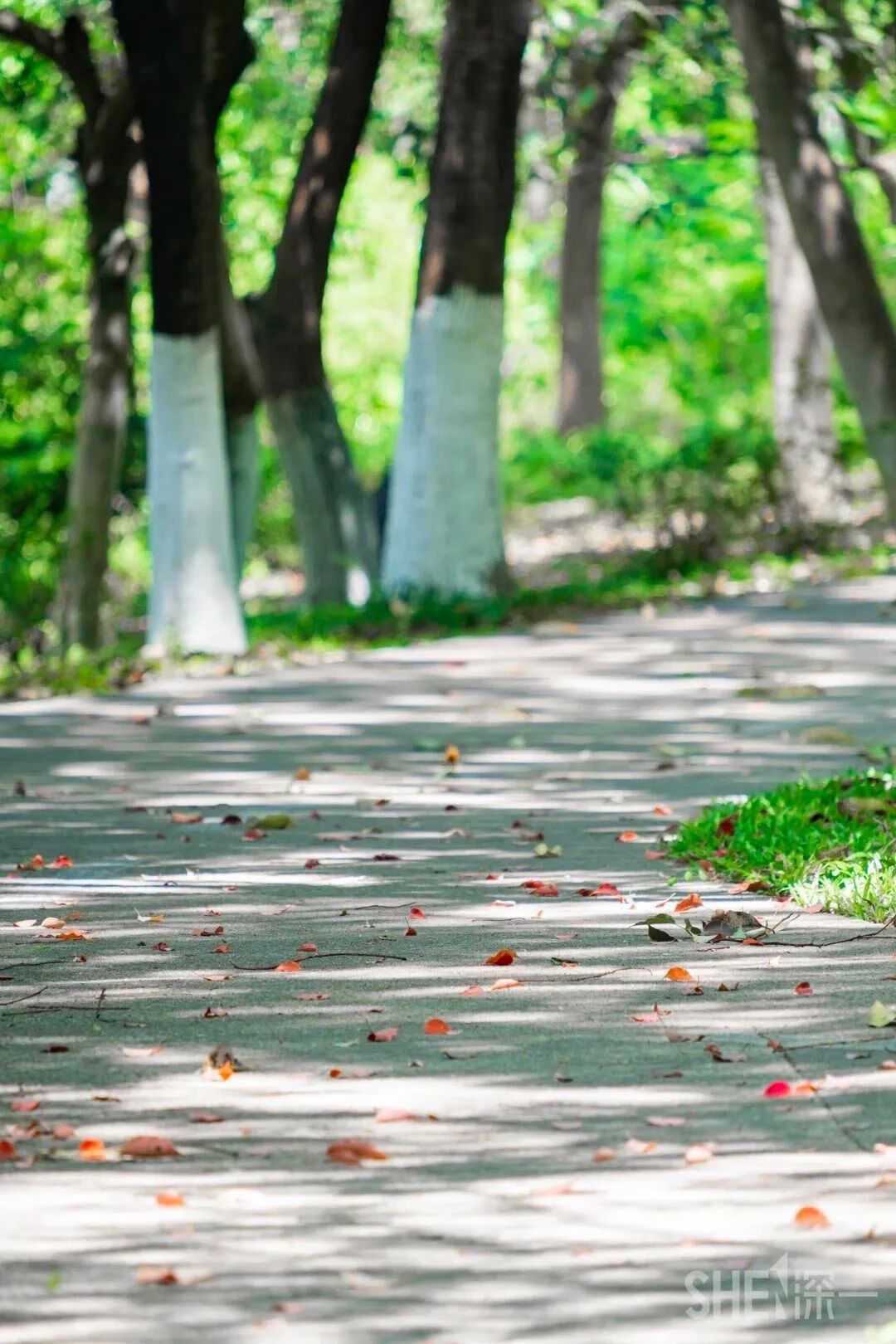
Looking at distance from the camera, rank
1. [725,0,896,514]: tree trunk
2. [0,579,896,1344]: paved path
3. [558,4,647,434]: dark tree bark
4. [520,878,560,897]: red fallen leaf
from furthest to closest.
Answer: [558,4,647,434]: dark tree bark
[725,0,896,514]: tree trunk
[520,878,560,897]: red fallen leaf
[0,579,896,1344]: paved path

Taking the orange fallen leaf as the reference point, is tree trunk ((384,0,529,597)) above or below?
above

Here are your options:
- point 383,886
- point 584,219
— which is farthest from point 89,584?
point 584,219

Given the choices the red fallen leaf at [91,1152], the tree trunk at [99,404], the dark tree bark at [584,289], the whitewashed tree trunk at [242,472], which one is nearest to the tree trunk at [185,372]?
the tree trunk at [99,404]

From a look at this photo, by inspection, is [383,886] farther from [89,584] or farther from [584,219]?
[584,219]

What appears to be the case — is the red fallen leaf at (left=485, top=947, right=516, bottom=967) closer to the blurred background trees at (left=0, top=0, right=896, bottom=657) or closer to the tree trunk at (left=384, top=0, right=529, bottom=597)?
the blurred background trees at (left=0, top=0, right=896, bottom=657)

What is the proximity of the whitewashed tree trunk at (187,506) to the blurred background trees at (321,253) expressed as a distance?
0.04 metres

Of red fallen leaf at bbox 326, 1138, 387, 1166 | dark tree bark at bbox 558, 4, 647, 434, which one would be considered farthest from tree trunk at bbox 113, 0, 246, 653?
dark tree bark at bbox 558, 4, 647, 434

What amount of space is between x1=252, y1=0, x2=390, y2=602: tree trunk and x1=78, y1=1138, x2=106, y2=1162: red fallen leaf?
14.3m

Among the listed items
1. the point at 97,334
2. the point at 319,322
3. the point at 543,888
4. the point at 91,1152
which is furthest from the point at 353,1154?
the point at 319,322

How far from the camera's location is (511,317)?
4188 cm

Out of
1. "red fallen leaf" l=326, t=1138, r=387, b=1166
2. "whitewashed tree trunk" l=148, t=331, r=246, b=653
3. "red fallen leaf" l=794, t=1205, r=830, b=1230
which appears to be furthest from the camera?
"whitewashed tree trunk" l=148, t=331, r=246, b=653

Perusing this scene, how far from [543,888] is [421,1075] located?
2.11 m

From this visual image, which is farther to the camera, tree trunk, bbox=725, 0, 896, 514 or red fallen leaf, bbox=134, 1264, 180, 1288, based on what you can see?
tree trunk, bbox=725, 0, 896, 514

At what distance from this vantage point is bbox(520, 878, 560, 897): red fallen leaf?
21.9 ft
